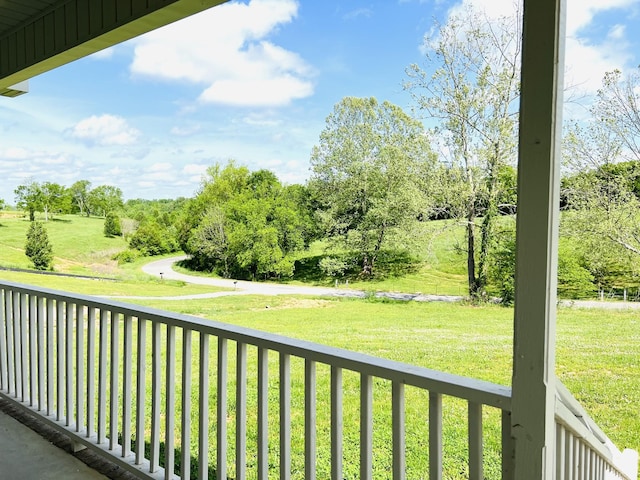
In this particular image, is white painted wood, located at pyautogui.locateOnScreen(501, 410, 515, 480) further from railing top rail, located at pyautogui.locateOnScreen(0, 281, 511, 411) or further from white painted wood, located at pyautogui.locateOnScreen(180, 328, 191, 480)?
white painted wood, located at pyautogui.locateOnScreen(180, 328, 191, 480)

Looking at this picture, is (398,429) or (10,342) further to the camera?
(10,342)

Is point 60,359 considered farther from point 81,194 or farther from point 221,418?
point 81,194

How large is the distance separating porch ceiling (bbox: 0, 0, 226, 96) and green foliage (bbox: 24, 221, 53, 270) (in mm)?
2776

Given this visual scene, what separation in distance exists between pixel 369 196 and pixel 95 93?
6414 millimetres

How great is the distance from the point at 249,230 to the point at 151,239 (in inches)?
52.3

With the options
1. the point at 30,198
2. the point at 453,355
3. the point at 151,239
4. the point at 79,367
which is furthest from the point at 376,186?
the point at 30,198

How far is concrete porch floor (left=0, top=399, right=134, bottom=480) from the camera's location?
2068 mm

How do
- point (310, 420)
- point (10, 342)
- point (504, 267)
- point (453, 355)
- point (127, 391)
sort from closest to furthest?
point (310, 420) → point (127, 391) → point (10, 342) → point (453, 355) → point (504, 267)

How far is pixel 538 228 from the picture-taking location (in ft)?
3.23

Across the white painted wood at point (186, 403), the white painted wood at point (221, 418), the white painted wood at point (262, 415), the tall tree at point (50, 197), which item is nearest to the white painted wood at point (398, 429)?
the white painted wood at point (262, 415)

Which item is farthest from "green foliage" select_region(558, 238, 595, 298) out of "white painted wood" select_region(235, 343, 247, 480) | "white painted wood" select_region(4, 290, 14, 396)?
"white painted wood" select_region(4, 290, 14, 396)

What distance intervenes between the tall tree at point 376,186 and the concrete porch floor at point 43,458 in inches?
113

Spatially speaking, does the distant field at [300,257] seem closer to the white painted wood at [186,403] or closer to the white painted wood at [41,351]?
the white painted wood at [41,351]

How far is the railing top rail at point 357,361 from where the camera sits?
109 cm
